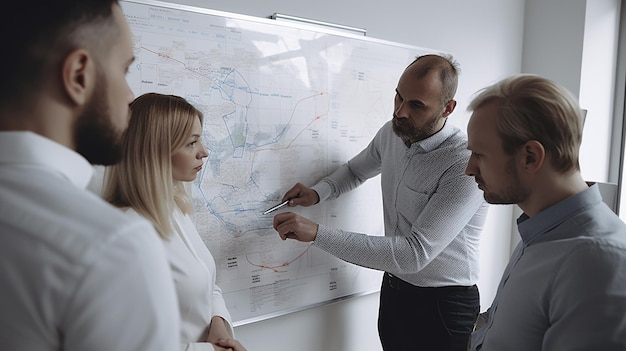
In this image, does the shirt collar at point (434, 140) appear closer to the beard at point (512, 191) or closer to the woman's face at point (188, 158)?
the beard at point (512, 191)

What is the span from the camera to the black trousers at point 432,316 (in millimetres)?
1871

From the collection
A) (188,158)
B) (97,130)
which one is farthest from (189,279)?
(97,130)

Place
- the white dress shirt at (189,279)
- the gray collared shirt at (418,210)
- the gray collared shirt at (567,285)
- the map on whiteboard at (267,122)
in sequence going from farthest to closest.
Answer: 1. the gray collared shirt at (418,210)
2. the map on whiteboard at (267,122)
3. the white dress shirt at (189,279)
4. the gray collared shirt at (567,285)

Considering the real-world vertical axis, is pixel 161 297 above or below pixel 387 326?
above

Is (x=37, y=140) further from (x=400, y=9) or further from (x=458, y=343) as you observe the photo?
(x=400, y=9)

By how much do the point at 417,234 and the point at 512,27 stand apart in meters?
1.79

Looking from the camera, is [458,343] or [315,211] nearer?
[458,343]

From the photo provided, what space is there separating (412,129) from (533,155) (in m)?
0.77

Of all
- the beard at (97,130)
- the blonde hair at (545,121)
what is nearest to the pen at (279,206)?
the blonde hair at (545,121)

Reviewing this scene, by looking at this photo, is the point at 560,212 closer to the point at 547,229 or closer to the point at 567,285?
the point at 547,229

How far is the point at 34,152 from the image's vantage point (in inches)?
23.6

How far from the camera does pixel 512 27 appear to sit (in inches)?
113

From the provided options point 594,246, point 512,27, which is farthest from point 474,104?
point 512,27

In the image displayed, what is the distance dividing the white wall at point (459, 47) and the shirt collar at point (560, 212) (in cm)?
118
